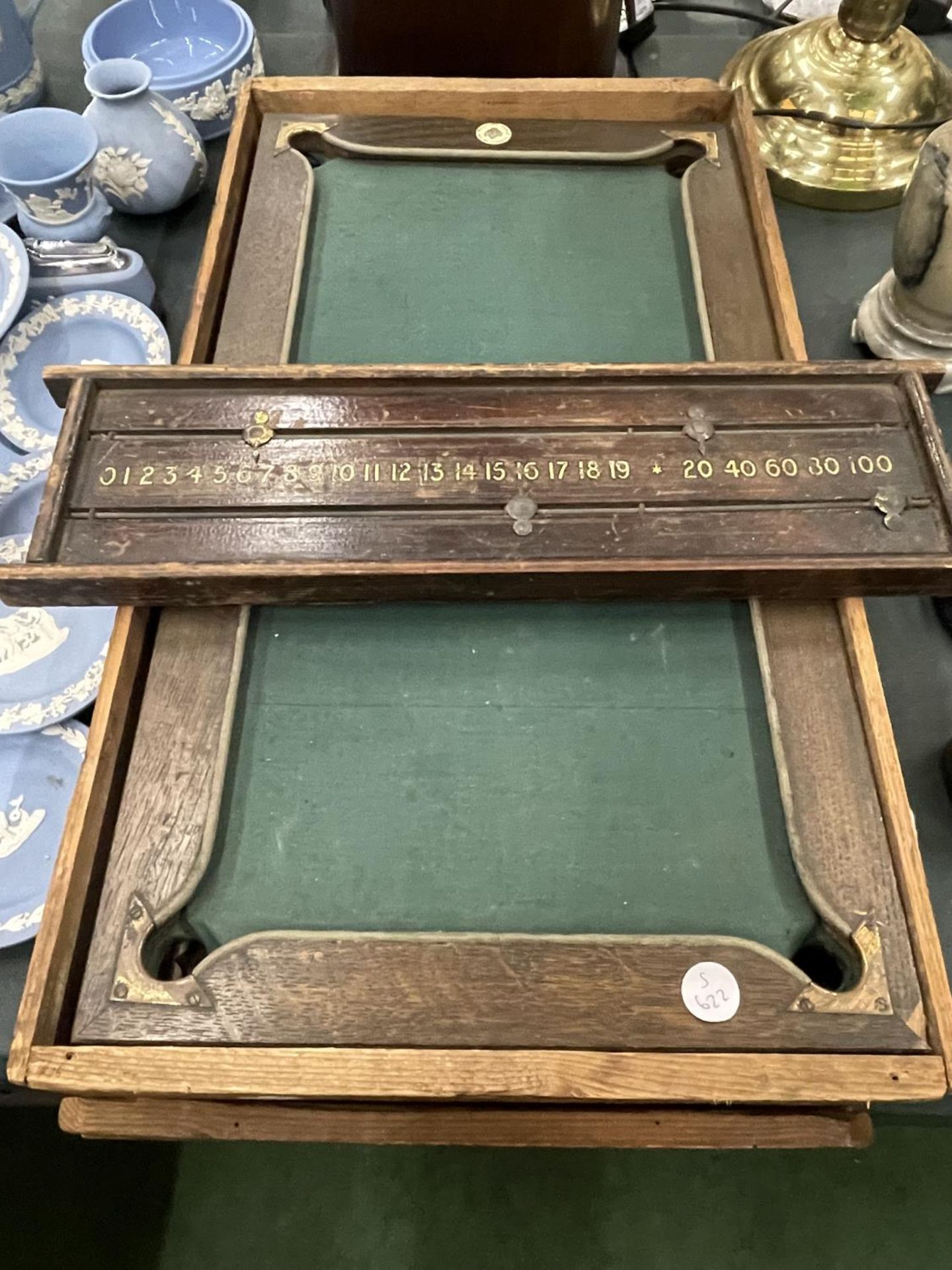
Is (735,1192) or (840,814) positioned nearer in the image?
(840,814)

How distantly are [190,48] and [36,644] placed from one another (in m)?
0.75

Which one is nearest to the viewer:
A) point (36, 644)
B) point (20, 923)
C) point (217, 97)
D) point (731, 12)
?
point (20, 923)

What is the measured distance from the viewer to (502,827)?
21.8 inches

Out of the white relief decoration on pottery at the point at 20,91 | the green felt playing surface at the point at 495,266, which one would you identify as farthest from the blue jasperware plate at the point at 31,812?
→ the white relief decoration on pottery at the point at 20,91

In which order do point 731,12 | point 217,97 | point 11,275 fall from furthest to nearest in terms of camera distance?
point 731,12 < point 217,97 < point 11,275

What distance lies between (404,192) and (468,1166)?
1.04m

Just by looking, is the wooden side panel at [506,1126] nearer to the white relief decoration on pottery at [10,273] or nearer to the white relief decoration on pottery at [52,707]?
the white relief decoration on pottery at [52,707]

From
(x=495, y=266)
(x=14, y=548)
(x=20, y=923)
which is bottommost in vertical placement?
(x=20, y=923)

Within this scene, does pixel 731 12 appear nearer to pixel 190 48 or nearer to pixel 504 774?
pixel 190 48

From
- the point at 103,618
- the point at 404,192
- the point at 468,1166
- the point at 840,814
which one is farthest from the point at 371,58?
the point at 468,1166

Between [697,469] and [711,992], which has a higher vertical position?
[697,469]

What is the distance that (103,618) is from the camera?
0.73 meters

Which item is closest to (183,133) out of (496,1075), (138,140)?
(138,140)

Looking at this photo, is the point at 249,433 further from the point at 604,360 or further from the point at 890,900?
the point at 890,900
